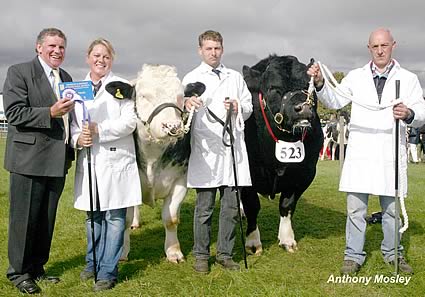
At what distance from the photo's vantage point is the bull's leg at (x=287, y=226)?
6387 mm

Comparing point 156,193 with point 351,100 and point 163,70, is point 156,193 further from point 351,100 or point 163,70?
point 351,100

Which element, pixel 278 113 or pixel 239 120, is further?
pixel 278 113

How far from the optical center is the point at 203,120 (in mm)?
5234

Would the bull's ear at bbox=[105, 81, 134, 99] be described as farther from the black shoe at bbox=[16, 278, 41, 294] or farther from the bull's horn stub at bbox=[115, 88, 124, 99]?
the black shoe at bbox=[16, 278, 41, 294]

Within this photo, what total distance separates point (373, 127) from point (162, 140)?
221 centimetres

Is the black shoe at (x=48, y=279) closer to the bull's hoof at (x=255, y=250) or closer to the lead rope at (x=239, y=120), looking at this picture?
the bull's hoof at (x=255, y=250)

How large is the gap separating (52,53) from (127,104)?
883 mm

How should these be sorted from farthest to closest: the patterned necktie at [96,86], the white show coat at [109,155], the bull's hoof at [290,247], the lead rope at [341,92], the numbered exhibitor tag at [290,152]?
the bull's hoof at [290,247] < the numbered exhibitor tag at [290,152] < the lead rope at [341,92] < the patterned necktie at [96,86] < the white show coat at [109,155]

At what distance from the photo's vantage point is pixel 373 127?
16.4 feet

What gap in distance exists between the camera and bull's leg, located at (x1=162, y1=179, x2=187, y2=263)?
5.91m

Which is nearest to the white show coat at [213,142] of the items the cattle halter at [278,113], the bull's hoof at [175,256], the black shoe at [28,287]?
the cattle halter at [278,113]

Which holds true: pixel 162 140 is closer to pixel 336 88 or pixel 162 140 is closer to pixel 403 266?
pixel 336 88

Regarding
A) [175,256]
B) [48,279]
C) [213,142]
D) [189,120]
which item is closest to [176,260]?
[175,256]

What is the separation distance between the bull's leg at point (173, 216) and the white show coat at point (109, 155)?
3.45 feet
